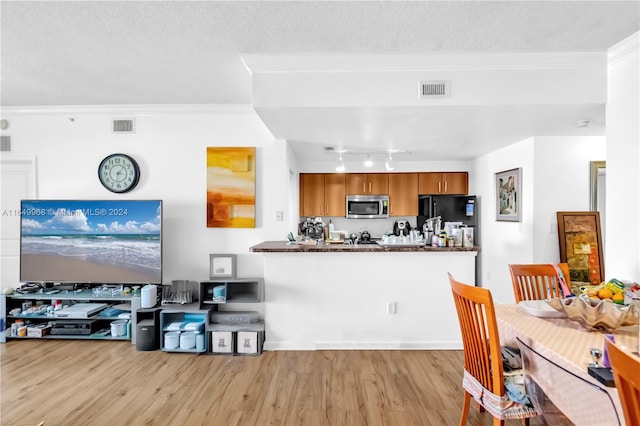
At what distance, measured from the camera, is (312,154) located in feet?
15.9

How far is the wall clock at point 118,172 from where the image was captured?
3.65 meters

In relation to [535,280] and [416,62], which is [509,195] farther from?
[416,62]

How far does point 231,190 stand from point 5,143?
2.71 m

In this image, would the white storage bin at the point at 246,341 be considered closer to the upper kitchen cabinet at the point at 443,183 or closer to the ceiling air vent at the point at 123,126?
the ceiling air vent at the point at 123,126

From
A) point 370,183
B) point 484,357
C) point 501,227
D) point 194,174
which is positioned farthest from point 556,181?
point 194,174

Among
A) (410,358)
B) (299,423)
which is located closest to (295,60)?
(299,423)

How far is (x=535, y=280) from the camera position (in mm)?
2424

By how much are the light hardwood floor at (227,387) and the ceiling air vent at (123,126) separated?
229 cm

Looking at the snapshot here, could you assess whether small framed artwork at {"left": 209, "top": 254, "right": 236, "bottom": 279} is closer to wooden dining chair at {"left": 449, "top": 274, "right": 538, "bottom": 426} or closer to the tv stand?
the tv stand

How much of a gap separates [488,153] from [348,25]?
3.58 meters

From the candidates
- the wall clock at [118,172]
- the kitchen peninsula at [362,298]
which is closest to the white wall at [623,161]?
the kitchen peninsula at [362,298]

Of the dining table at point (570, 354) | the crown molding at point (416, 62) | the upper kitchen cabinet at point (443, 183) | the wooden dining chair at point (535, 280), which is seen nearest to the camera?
the dining table at point (570, 354)

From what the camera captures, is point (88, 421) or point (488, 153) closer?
point (88, 421)

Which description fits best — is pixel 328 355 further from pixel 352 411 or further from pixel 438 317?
pixel 438 317
